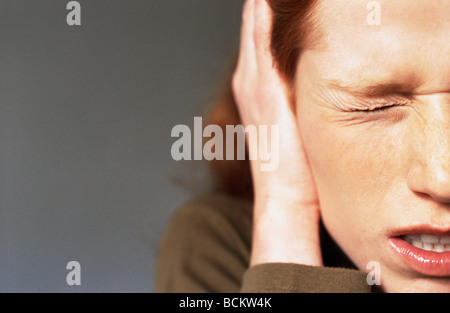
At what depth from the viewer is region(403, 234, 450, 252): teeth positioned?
45.4 inches

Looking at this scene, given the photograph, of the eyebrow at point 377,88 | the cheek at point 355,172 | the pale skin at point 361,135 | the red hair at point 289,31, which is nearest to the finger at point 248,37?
the pale skin at point 361,135

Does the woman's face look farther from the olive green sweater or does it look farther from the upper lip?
the olive green sweater

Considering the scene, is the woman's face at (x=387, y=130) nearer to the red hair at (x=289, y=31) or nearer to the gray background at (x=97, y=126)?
the red hair at (x=289, y=31)

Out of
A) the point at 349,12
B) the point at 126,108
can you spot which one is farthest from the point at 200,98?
the point at 349,12

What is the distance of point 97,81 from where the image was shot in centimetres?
211

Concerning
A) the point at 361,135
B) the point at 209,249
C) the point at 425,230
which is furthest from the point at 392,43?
the point at 209,249

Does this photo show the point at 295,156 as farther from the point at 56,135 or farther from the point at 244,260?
the point at 56,135

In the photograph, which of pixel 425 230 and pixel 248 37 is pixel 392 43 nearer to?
pixel 425 230

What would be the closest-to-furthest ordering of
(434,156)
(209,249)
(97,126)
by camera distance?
(434,156)
(209,249)
(97,126)

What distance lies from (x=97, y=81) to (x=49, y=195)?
42 cm

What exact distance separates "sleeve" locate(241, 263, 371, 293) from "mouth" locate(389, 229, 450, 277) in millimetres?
128

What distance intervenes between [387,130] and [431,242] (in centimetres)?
23

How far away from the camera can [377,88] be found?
1.09 meters

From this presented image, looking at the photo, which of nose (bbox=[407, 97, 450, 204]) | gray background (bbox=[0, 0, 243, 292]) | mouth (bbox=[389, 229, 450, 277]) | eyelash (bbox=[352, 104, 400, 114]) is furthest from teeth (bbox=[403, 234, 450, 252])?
gray background (bbox=[0, 0, 243, 292])
